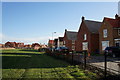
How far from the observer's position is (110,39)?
25688 millimetres

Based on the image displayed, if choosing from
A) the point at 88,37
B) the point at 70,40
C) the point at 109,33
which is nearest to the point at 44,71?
the point at 109,33

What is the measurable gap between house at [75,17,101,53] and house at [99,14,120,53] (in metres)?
3.74

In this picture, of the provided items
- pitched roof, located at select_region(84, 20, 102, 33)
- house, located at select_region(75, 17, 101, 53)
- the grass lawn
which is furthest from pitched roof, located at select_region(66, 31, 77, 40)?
the grass lawn

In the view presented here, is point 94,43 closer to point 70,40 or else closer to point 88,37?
point 88,37

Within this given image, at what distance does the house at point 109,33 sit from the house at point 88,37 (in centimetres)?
374

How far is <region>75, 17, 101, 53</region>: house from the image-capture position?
3176cm

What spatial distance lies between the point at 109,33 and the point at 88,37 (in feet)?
23.3

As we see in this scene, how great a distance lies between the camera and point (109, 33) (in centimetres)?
2602

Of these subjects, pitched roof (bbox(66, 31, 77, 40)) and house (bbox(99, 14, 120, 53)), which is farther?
pitched roof (bbox(66, 31, 77, 40))

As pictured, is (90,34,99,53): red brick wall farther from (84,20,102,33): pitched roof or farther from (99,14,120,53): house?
(99,14,120,53): house

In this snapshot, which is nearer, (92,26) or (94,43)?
(94,43)

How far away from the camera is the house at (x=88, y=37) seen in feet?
104

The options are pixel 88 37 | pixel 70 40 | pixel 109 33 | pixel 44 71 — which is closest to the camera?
pixel 44 71

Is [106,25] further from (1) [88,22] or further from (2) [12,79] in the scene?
(2) [12,79]
